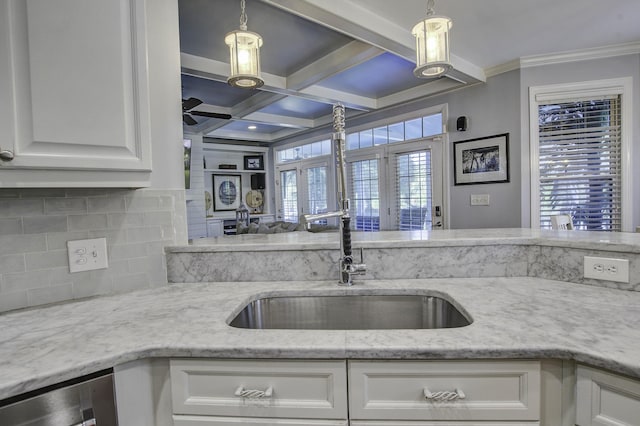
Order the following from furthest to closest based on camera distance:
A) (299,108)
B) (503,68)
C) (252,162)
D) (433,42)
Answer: (252,162)
(299,108)
(503,68)
(433,42)

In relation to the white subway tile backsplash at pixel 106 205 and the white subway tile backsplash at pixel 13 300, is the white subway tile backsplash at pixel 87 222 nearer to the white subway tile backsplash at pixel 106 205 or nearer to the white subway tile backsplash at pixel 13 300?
the white subway tile backsplash at pixel 106 205

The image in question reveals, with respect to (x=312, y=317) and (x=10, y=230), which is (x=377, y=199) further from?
(x=10, y=230)

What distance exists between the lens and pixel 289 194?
6.94m

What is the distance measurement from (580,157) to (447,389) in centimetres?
362

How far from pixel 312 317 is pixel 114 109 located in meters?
0.95

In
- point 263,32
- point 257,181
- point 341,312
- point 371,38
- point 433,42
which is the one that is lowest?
point 341,312

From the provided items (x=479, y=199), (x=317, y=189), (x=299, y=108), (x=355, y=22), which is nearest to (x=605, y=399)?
(x=355, y=22)

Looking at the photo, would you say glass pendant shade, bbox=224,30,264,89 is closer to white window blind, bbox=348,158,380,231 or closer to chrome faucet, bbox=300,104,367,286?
chrome faucet, bbox=300,104,367,286

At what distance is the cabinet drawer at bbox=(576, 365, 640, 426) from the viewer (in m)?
0.66

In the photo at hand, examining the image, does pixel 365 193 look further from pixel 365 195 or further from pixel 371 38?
pixel 371 38

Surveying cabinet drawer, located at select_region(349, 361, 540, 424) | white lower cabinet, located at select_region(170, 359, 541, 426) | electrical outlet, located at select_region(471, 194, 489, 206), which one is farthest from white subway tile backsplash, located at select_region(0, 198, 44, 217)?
electrical outlet, located at select_region(471, 194, 489, 206)

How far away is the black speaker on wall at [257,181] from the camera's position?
7.42 meters

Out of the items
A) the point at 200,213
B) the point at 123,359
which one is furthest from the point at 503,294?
the point at 200,213

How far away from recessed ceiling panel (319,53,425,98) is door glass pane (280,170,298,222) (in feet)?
8.71
